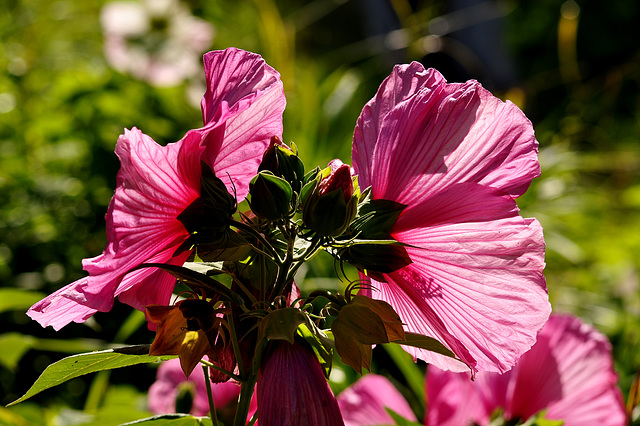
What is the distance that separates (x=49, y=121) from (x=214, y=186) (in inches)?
45.4

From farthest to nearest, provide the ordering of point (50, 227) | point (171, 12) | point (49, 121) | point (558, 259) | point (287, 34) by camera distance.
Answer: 1. point (171, 12)
2. point (287, 34)
3. point (558, 259)
4. point (49, 121)
5. point (50, 227)

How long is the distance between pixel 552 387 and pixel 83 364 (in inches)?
16.2

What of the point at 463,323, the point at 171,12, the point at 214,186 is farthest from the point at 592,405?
the point at 171,12

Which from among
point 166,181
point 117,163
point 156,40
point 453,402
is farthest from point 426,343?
point 156,40

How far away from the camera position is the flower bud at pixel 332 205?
0.33 m

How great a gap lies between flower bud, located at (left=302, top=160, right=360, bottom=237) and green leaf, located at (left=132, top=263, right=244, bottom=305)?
5 centimetres

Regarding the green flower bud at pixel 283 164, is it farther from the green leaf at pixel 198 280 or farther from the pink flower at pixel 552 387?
the pink flower at pixel 552 387

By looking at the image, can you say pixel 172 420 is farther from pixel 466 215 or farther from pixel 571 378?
pixel 571 378

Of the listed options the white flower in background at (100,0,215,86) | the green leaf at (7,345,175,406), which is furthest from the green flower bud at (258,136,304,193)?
the white flower in background at (100,0,215,86)

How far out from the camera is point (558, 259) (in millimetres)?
1809

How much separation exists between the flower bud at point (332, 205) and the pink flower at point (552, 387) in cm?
30

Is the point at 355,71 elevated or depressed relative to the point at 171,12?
depressed

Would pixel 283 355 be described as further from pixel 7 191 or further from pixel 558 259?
pixel 558 259

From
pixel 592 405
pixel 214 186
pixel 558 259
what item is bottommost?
pixel 558 259
